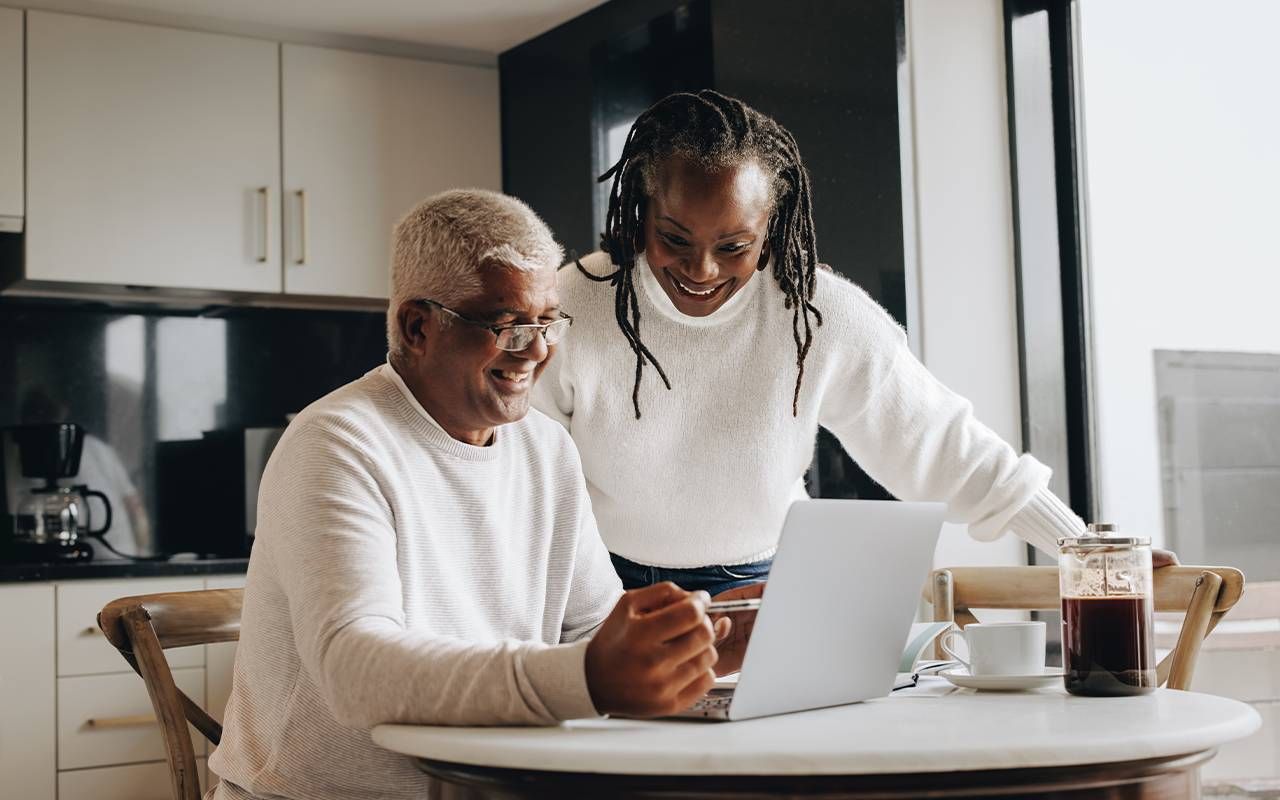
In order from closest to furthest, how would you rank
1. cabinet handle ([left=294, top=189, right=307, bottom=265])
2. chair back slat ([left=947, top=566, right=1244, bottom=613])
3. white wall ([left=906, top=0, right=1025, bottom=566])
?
1. chair back slat ([left=947, top=566, right=1244, bottom=613])
2. white wall ([left=906, top=0, right=1025, bottom=566])
3. cabinet handle ([left=294, top=189, right=307, bottom=265])

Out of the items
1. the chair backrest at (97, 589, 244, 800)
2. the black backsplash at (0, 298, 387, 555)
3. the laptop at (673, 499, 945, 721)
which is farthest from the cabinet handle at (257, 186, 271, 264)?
the laptop at (673, 499, 945, 721)

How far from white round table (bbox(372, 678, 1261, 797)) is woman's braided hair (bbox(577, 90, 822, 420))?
79 centimetres

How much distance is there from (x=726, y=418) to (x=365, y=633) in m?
0.85

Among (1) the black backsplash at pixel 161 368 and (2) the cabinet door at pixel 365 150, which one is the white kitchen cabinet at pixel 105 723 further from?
(2) the cabinet door at pixel 365 150

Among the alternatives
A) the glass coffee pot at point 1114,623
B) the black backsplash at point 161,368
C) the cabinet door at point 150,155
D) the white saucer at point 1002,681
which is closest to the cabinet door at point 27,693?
the black backsplash at point 161,368

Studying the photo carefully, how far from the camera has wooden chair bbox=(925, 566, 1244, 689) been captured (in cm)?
157

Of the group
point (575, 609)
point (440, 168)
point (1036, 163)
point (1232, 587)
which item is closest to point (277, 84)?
point (440, 168)

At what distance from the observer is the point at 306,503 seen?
1263 millimetres

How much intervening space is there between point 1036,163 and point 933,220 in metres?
0.27

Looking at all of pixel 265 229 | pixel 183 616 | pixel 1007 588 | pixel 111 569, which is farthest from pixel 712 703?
pixel 265 229

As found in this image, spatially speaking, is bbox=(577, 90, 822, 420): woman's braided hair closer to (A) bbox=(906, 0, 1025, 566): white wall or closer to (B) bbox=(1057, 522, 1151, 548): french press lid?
(B) bbox=(1057, 522, 1151, 548): french press lid

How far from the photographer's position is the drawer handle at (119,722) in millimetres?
3309

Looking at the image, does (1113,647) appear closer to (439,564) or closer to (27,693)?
(439,564)

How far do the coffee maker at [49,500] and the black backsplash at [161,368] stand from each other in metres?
0.10
